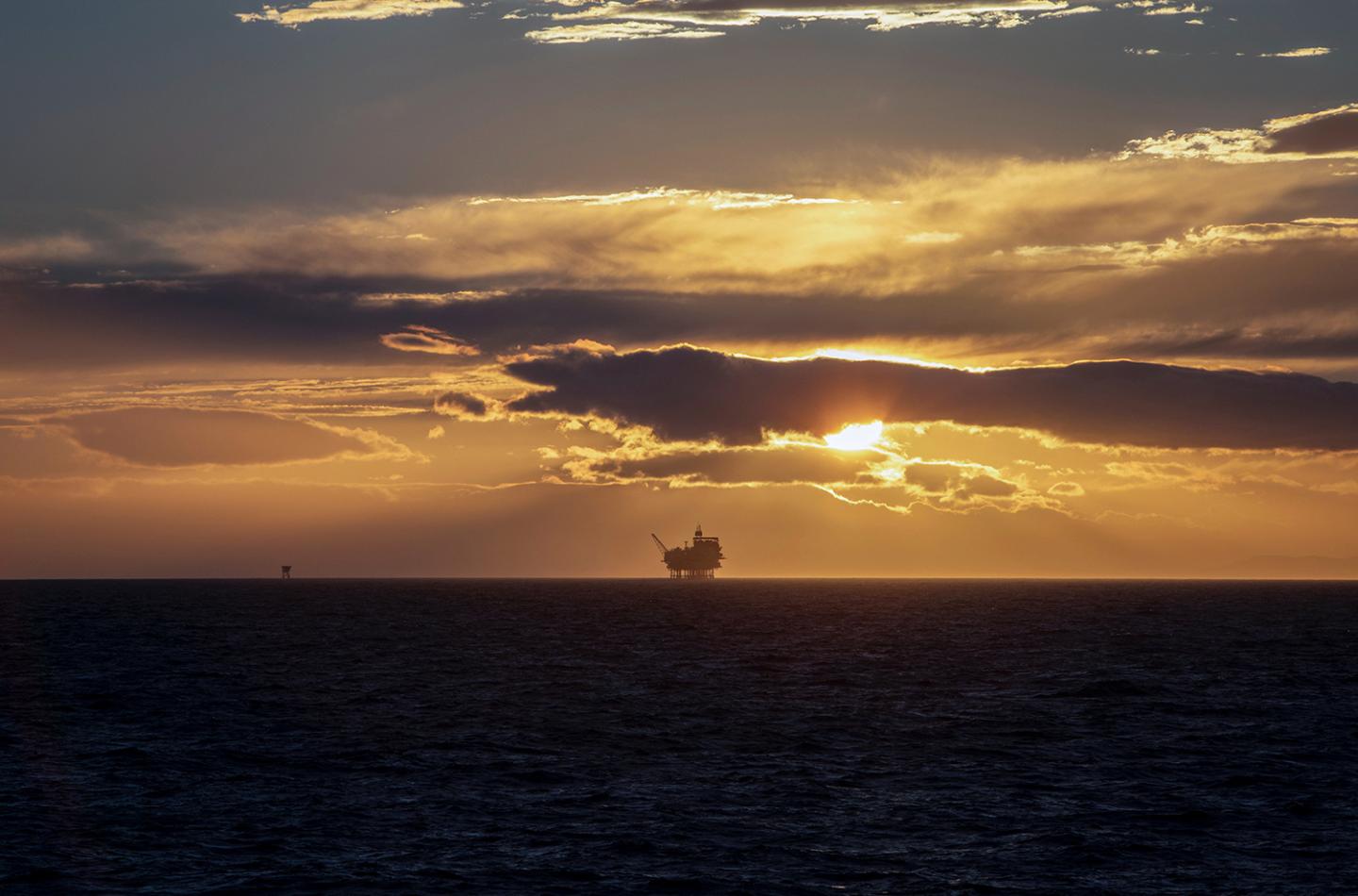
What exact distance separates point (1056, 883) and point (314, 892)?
62.3 ft

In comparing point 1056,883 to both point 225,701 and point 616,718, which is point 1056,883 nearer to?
point 616,718

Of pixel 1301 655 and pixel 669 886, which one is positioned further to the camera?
pixel 1301 655

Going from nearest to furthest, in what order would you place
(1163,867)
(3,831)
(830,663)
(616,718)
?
(1163,867) < (3,831) < (616,718) < (830,663)

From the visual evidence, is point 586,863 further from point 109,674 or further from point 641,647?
point 641,647

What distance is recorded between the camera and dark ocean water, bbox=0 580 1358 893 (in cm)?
3581

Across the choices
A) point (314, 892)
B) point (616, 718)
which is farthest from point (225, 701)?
point (314, 892)

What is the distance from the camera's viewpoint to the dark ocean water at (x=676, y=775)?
35.8 m

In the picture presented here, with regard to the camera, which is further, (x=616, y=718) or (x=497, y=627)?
(x=497, y=627)

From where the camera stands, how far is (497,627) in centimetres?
15425

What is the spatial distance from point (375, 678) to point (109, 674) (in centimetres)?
1784

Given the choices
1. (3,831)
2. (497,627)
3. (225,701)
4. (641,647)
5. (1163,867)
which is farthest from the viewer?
(497,627)

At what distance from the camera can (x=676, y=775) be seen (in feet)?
162

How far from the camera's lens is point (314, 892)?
33500 millimetres

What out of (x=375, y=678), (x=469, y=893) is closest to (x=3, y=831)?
(x=469, y=893)
